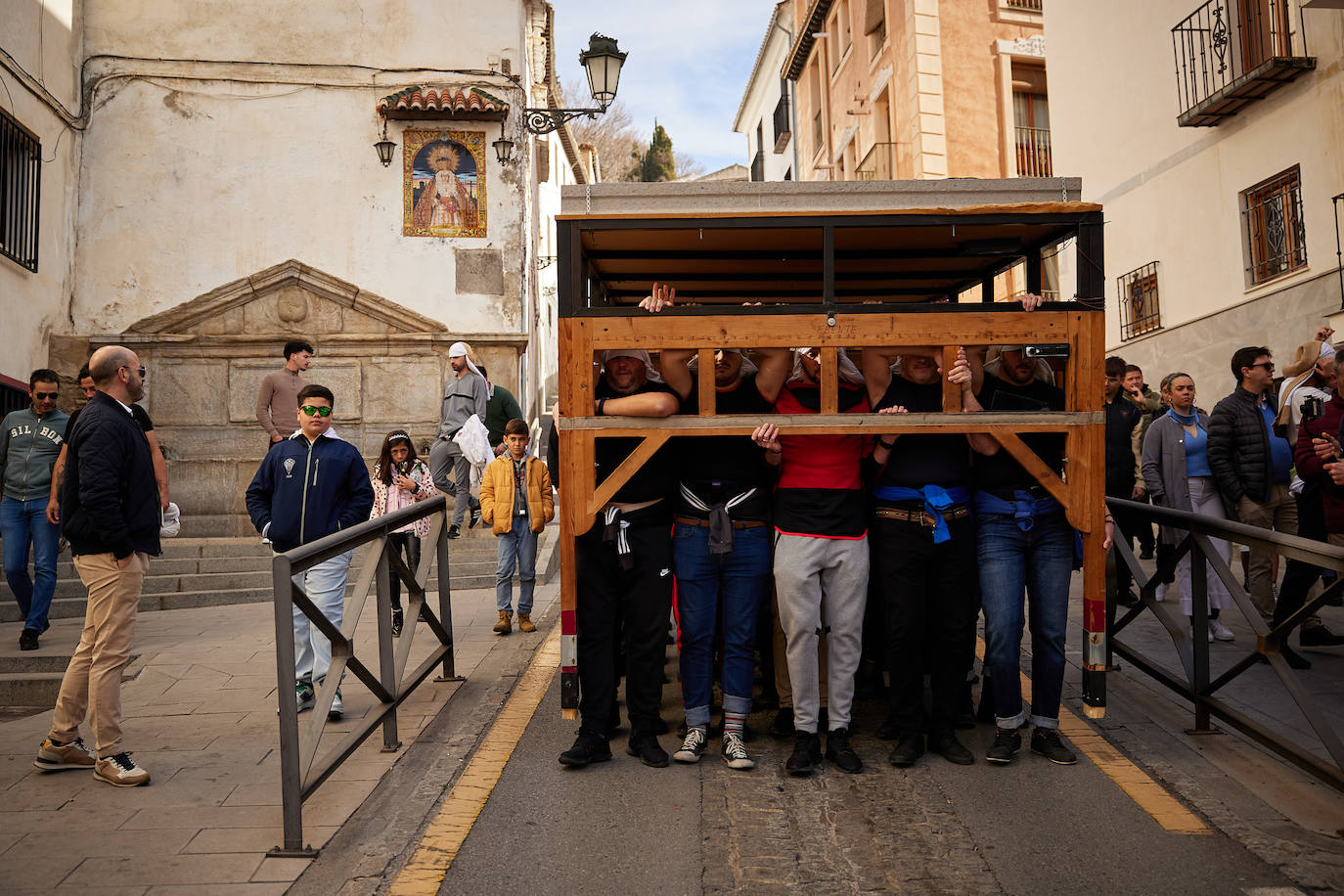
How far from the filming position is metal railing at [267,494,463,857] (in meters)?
4.02

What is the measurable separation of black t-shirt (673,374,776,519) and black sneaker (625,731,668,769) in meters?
1.07

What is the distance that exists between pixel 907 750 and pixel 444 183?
11.8 meters

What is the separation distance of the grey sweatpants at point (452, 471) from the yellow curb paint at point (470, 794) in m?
4.55

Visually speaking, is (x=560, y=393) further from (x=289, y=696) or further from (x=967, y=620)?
(x=967, y=620)

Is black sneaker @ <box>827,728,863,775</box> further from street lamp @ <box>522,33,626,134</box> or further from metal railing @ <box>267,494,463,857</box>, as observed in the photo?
street lamp @ <box>522,33,626,134</box>

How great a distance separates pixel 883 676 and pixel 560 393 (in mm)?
2874

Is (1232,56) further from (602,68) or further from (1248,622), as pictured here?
(1248,622)

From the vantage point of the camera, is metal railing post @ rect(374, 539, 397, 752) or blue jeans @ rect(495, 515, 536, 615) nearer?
metal railing post @ rect(374, 539, 397, 752)

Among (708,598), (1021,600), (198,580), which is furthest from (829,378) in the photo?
(198,580)

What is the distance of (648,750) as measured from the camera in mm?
5105

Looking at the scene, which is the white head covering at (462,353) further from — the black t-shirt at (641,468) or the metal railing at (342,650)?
the black t-shirt at (641,468)

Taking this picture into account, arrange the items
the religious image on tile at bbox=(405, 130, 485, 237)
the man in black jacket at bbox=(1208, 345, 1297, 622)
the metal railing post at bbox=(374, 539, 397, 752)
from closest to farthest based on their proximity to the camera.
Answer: the metal railing post at bbox=(374, 539, 397, 752) → the man in black jacket at bbox=(1208, 345, 1297, 622) → the religious image on tile at bbox=(405, 130, 485, 237)

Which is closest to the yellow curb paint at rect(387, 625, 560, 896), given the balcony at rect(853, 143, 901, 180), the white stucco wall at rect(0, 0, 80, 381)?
the white stucco wall at rect(0, 0, 80, 381)

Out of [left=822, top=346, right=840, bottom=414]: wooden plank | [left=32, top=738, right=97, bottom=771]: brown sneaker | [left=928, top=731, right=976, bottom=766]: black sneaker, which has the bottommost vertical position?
[left=928, top=731, right=976, bottom=766]: black sneaker
